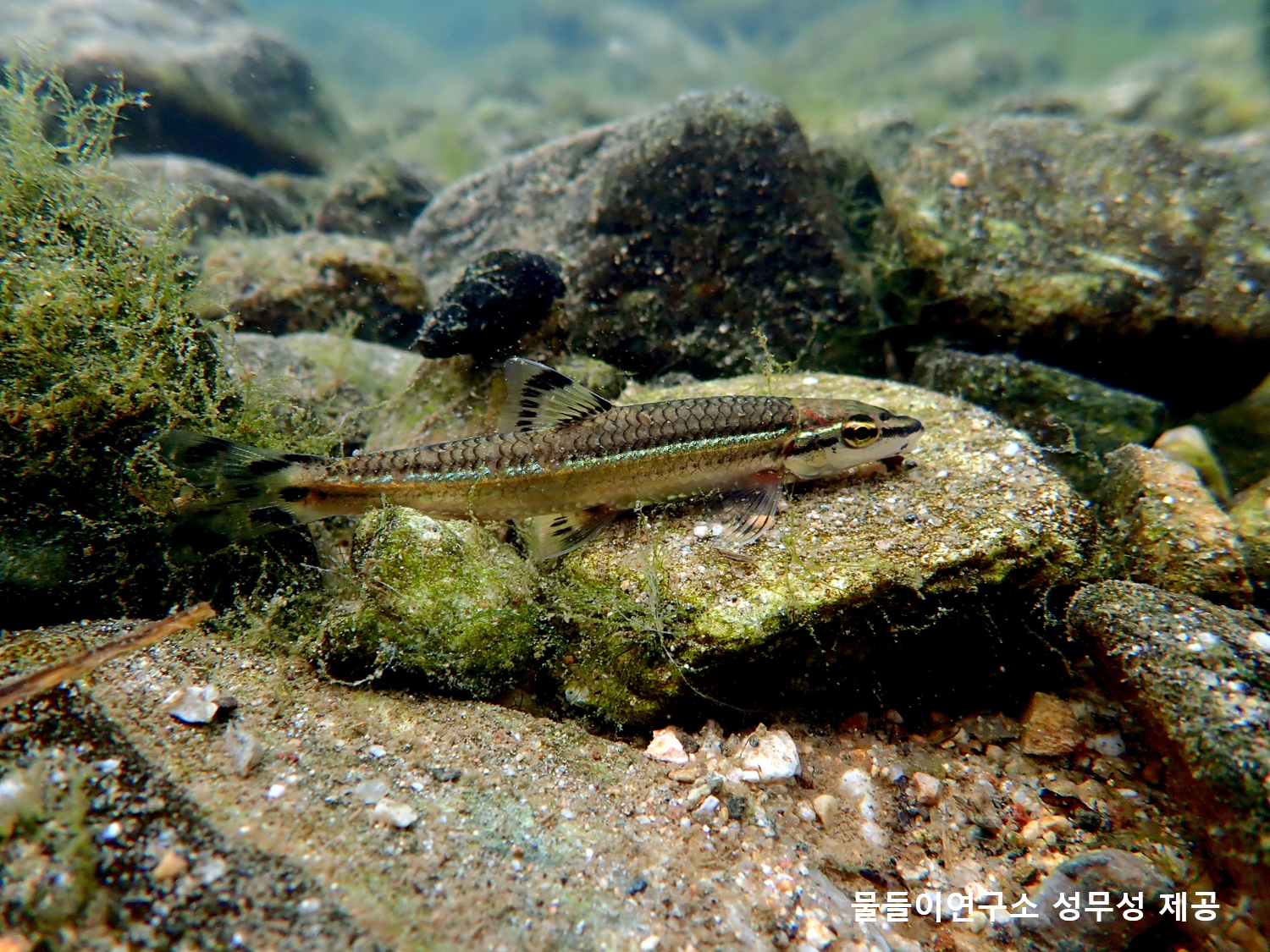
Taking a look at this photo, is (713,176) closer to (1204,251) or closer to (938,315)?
(938,315)

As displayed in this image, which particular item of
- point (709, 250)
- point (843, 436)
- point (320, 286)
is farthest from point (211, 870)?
point (320, 286)

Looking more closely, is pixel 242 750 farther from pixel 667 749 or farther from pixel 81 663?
pixel 667 749

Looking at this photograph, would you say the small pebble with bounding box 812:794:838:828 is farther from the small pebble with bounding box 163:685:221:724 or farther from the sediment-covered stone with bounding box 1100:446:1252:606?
the small pebble with bounding box 163:685:221:724

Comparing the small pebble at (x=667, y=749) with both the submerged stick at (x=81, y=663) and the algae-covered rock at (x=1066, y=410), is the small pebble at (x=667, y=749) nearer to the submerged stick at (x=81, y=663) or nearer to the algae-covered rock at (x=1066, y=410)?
the submerged stick at (x=81, y=663)

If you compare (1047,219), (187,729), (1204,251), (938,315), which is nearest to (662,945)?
(187,729)

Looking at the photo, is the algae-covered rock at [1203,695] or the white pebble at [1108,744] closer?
the algae-covered rock at [1203,695]

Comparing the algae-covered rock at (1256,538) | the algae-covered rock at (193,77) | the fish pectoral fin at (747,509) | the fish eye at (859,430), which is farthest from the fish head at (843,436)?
the algae-covered rock at (193,77)
